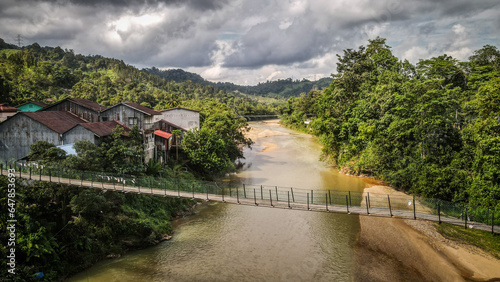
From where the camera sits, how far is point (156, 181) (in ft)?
56.4

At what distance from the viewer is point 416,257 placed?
16172 millimetres

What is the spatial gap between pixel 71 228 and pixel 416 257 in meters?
18.0

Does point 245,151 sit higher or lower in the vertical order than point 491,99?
lower

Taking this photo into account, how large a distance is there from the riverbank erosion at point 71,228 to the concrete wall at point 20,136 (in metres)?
6.14

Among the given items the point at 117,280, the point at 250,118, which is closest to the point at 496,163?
the point at 117,280

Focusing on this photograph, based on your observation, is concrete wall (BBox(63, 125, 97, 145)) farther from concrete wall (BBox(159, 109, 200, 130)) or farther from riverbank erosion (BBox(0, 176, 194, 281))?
concrete wall (BBox(159, 109, 200, 130))

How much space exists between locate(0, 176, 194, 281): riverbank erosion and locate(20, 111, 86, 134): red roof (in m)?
6.44

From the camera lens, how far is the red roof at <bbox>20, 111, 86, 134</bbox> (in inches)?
851

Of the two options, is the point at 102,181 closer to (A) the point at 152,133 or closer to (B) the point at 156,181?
(B) the point at 156,181

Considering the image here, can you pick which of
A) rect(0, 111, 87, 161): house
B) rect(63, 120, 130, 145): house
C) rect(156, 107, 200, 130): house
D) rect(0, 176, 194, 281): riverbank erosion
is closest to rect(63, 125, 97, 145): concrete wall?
rect(63, 120, 130, 145): house

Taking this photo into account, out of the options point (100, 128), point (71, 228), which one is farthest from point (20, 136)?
point (71, 228)

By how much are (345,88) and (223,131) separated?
49.0ft

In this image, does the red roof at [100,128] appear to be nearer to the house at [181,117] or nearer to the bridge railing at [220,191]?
the bridge railing at [220,191]

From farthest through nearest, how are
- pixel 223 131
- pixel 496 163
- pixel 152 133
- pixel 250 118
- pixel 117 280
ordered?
1. pixel 250 118
2. pixel 223 131
3. pixel 152 133
4. pixel 496 163
5. pixel 117 280
